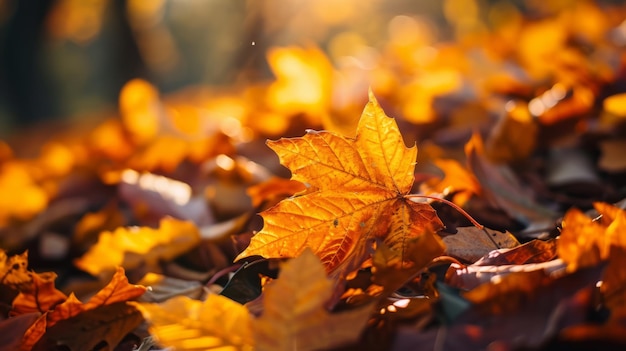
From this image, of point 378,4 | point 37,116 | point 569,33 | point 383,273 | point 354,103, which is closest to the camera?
point 383,273

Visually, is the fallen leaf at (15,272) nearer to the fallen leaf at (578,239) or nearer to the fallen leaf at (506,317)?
the fallen leaf at (506,317)

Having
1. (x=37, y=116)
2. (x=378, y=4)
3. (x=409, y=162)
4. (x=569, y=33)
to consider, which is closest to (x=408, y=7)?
(x=378, y=4)

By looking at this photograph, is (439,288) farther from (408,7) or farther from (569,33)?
(408,7)

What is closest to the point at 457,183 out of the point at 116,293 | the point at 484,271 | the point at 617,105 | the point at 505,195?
the point at 505,195

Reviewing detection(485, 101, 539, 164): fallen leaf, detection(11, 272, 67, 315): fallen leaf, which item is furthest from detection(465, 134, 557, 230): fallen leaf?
detection(11, 272, 67, 315): fallen leaf

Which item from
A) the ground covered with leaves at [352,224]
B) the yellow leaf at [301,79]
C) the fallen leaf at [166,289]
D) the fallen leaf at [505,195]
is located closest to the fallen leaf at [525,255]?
the ground covered with leaves at [352,224]

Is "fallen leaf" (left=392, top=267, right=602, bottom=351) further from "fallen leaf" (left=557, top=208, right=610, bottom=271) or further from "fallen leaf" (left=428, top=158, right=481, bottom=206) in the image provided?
"fallen leaf" (left=428, top=158, right=481, bottom=206)
